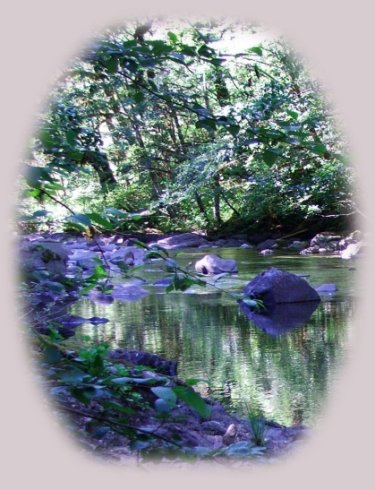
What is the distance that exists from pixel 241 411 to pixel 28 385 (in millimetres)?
2986

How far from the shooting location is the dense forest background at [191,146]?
6.15 ft

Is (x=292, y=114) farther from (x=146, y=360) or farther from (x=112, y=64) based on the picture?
(x=146, y=360)

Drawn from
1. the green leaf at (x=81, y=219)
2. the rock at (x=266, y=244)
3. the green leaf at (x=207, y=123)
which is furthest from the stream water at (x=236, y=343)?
the rock at (x=266, y=244)

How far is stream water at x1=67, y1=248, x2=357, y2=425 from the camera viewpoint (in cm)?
496

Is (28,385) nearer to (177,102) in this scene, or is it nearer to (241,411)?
(177,102)

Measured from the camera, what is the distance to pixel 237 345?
265 inches

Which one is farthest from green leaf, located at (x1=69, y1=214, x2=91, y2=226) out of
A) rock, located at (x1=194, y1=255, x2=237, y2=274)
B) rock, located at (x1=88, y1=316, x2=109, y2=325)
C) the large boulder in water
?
rock, located at (x1=194, y1=255, x2=237, y2=274)

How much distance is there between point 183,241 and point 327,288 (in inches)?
390

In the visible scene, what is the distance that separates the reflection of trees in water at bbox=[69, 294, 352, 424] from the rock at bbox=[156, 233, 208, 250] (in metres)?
9.39

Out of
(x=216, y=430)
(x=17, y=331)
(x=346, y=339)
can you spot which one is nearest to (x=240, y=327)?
(x=346, y=339)

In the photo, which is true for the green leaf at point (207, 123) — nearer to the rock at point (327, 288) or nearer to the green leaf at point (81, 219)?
the green leaf at point (81, 219)

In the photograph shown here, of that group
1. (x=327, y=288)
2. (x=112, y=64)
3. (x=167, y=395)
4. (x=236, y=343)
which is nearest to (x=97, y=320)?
(x=236, y=343)

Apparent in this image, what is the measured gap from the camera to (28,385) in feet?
5.97

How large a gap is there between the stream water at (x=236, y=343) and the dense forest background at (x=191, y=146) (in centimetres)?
97
